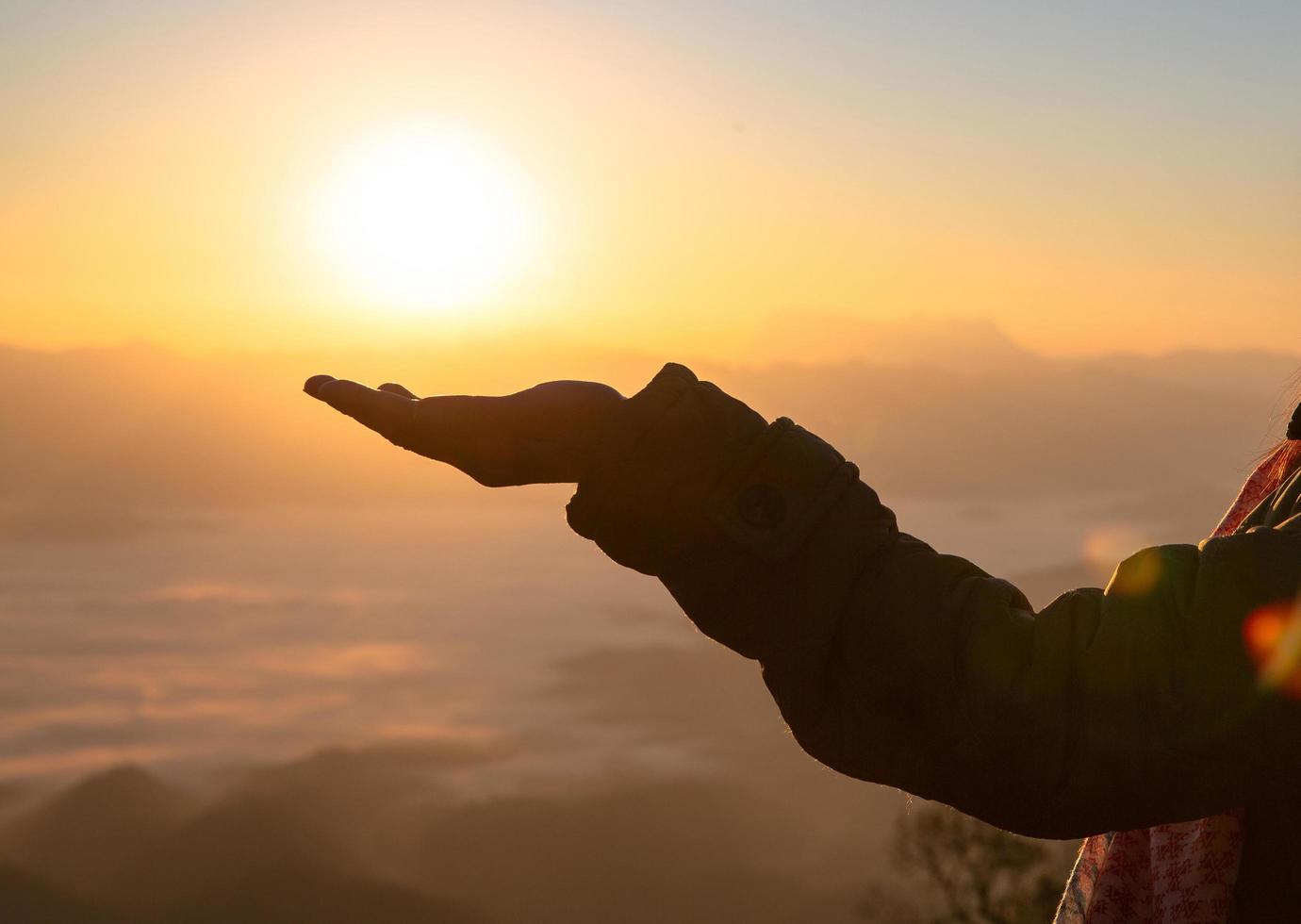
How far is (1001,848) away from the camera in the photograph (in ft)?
121

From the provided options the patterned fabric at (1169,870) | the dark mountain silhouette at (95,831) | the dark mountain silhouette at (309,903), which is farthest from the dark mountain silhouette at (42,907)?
the patterned fabric at (1169,870)

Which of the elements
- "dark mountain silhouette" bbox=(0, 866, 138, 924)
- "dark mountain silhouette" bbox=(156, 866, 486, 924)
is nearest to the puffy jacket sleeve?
"dark mountain silhouette" bbox=(156, 866, 486, 924)

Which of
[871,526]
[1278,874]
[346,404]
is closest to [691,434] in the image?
[871,526]

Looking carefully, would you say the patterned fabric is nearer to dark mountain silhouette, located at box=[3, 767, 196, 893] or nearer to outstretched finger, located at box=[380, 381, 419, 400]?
outstretched finger, located at box=[380, 381, 419, 400]

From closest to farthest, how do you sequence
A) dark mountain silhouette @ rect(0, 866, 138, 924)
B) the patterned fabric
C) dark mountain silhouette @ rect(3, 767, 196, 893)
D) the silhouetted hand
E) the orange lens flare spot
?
the orange lens flare spot < the silhouetted hand < the patterned fabric < dark mountain silhouette @ rect(0, 866, 138, 924) < dark mountain silhouette @ rect(3, 767, 196, 893)

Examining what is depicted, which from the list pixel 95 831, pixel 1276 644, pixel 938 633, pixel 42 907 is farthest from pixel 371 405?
pixel 95 831

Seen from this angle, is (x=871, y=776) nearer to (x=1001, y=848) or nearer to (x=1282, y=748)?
(x=1282, y=748)

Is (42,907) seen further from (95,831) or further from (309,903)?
(309,903)

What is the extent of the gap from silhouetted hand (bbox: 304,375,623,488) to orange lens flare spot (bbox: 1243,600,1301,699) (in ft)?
3.53

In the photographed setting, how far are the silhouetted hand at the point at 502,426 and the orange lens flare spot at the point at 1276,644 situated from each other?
108 cm

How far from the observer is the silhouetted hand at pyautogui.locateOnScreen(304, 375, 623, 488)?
1951 millimetres

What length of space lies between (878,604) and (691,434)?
43 cm

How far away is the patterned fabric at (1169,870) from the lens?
2668 mm

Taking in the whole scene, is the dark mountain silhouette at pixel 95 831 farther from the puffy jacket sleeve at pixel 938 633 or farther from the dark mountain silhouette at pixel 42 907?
the puffy jacket sleeve at pixel 938 633
